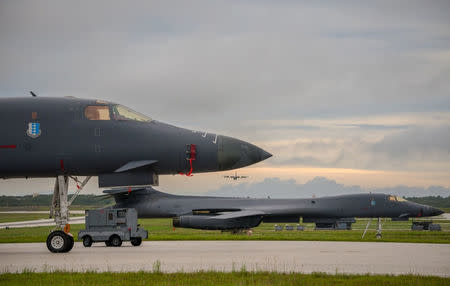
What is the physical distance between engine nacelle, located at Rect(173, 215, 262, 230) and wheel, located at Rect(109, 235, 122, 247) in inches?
436

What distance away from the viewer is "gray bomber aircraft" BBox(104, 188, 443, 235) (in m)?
34.5

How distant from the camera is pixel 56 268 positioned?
1222cm

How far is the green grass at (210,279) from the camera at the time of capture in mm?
9977

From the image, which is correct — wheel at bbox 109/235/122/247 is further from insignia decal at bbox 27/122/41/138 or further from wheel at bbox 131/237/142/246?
insignia decal at bbox 27/122/41/138

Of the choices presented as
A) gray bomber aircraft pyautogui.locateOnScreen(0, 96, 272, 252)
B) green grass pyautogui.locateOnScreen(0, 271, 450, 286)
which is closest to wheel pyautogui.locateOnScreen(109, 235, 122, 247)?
gray bomber aircraft pyautogui.locateOnScreen(0, 96, 272, 252)

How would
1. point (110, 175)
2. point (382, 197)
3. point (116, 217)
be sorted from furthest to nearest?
1. point (382, 197)
2. point (116, 217)
3. point (110, 175)

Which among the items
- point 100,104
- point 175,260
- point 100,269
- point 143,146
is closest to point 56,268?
point 100,269

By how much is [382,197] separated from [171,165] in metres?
23.3

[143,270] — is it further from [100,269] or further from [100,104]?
[100,104]

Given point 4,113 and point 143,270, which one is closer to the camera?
point 143,270

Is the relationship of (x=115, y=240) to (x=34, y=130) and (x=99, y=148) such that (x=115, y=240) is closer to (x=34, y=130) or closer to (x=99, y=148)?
(x=99, y=148)

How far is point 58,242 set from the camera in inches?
607

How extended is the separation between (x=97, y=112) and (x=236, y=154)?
4150 mm

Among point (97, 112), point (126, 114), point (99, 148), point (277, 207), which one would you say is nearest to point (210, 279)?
point (99, 148)
